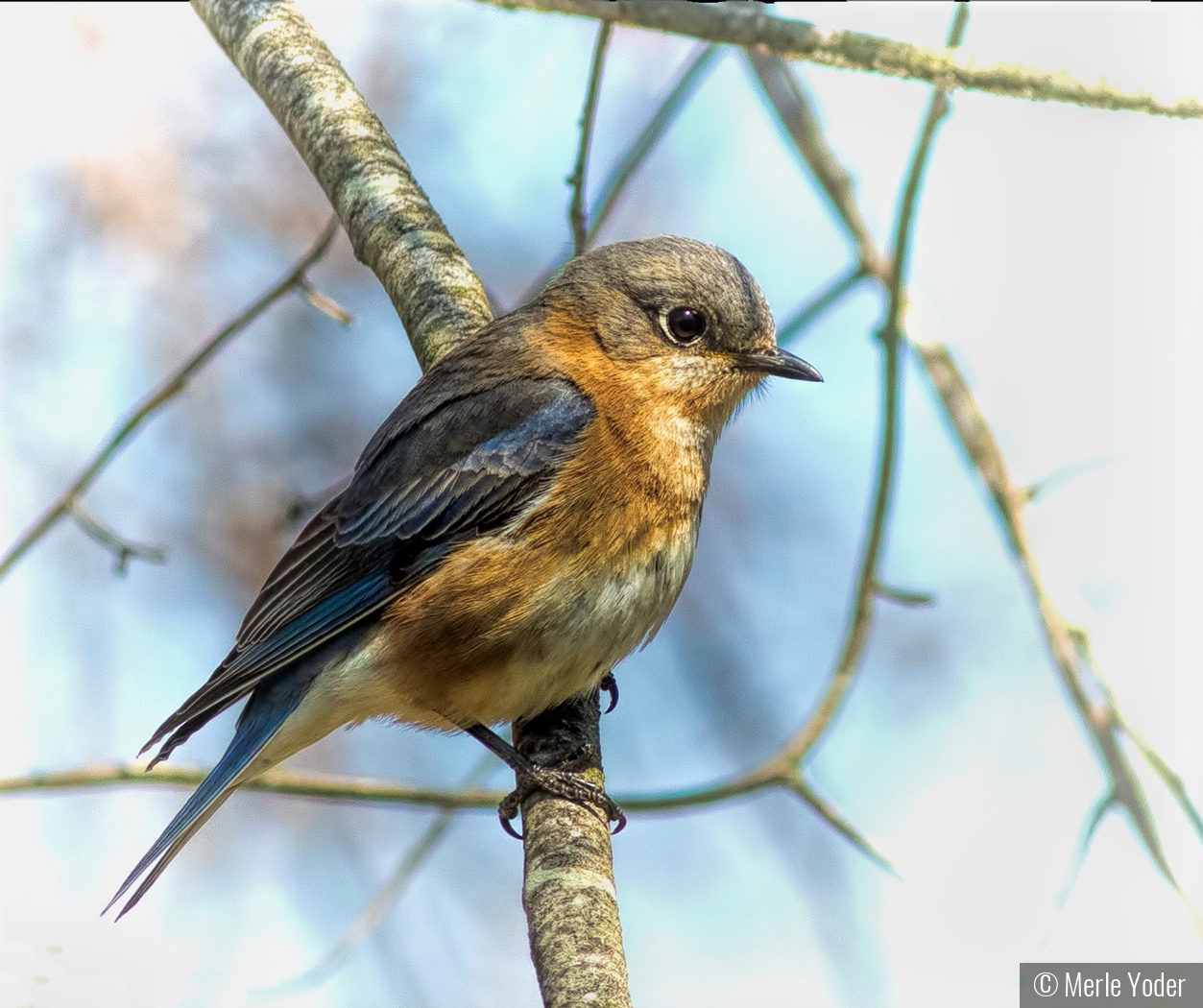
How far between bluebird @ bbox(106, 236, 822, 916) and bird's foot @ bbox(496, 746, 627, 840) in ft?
0.35

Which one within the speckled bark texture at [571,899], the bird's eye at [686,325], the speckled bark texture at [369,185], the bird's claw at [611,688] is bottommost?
the speckled bark texture at [571,899]

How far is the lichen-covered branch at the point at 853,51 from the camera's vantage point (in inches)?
145

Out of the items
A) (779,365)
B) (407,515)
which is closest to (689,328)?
(779,365)

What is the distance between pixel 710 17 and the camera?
3939mm

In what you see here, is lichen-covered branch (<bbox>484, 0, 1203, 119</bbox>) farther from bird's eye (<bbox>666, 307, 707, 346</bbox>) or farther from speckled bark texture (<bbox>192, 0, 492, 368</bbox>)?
bird's eye (<bbox>666, 307, 707, 346</bbox>)

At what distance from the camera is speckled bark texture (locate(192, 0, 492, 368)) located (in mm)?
4172

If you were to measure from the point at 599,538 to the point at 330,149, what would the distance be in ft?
5.09

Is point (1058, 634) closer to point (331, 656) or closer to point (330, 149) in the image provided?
point (331, 656)

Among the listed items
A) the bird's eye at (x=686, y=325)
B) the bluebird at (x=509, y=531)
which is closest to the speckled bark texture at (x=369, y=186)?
the bluebird at (x=509, y=531)

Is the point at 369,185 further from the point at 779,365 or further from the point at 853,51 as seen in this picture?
the point at 853,51

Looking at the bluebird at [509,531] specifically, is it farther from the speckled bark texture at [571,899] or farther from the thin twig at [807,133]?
the thin twig at [807,133]

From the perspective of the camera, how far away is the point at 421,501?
12.9ft

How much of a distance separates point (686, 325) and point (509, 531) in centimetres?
89

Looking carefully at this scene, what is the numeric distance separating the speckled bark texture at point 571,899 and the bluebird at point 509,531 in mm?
274
